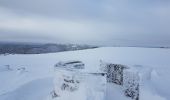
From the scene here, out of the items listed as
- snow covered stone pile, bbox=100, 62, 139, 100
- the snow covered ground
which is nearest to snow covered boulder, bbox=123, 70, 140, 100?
snow covered stone pile, bbox=100, 62, 139, 100

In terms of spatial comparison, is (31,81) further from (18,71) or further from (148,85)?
(148,85)

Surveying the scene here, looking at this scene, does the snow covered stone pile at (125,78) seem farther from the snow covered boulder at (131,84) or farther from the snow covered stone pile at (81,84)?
the snow covered stone pile at (81,84)

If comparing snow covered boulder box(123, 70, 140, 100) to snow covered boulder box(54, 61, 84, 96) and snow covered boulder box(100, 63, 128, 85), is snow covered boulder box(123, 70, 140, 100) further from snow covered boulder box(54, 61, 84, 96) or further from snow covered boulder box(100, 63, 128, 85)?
snow covered boulder box(54, 61, 84, 96)

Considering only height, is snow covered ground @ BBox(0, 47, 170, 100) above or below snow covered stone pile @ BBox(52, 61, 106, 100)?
below

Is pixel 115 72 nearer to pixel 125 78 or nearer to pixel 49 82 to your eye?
pixel 125 78

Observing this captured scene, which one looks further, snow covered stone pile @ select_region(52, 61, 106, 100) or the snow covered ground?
the snow covered ground

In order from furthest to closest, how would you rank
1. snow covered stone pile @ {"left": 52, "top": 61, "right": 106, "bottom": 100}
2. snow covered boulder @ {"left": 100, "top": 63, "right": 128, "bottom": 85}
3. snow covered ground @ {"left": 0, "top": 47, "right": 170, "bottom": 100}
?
snow covered boulder @ {"left": 100, "top": 63, "right": 128, "bottom": 85} → snow covered ground @ {"left": 0, "top": 47, "right": 170, "bottom": 100} → snow covered stone pile @ {"left": 52, "top": 61, "right": 106, "bottom": 100}

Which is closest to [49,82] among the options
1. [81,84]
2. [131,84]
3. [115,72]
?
[115,72]

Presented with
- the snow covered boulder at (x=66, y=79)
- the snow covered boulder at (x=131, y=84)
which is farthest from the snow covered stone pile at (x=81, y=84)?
the snow covered boulder at (x=131, y=84)
